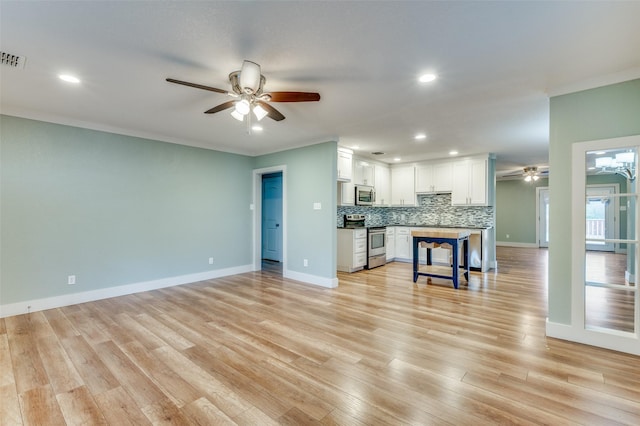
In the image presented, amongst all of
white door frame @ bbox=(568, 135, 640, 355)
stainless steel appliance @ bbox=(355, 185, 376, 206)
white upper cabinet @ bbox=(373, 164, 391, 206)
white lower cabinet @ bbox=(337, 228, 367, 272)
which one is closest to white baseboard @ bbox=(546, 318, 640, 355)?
white door frame @ bbox=(568, 135, 640, 355)

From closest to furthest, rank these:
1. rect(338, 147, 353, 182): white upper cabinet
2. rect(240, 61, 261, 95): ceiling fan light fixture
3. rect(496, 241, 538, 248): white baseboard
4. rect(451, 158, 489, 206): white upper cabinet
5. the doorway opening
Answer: rect(240, 61, 261, 95): ceiling fan light fixture < rect(338, 147, 353, 182): white upper cabinet < rect(451, 158, 489, 206): white upper cabinet < the doorway opening < rect(496, 241, 538, 248): white baseboard

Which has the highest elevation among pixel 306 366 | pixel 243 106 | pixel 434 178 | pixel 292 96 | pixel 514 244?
pixel 292 96

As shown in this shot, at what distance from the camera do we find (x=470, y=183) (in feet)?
21.3

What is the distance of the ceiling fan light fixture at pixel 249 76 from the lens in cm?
229

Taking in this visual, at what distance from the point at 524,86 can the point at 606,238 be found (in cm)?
169

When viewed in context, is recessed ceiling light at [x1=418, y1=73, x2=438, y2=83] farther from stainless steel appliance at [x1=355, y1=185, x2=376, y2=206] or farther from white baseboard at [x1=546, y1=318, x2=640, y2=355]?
stainless steel appliance at [x1=355, y1=185, x2=376, y2=206]

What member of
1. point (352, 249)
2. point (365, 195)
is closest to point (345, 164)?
point (365, 195)

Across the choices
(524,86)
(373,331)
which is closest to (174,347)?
(373,331)

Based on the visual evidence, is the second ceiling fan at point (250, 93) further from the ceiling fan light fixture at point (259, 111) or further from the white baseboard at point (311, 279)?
the white baseboard at point (311, 279)

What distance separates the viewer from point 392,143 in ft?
17.5

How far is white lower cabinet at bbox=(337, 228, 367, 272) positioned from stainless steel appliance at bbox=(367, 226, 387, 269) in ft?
0.36

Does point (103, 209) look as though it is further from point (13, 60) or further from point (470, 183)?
point (470, 183)

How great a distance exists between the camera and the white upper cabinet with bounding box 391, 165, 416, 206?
24.0ft

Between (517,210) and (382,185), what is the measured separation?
6.32 metres
